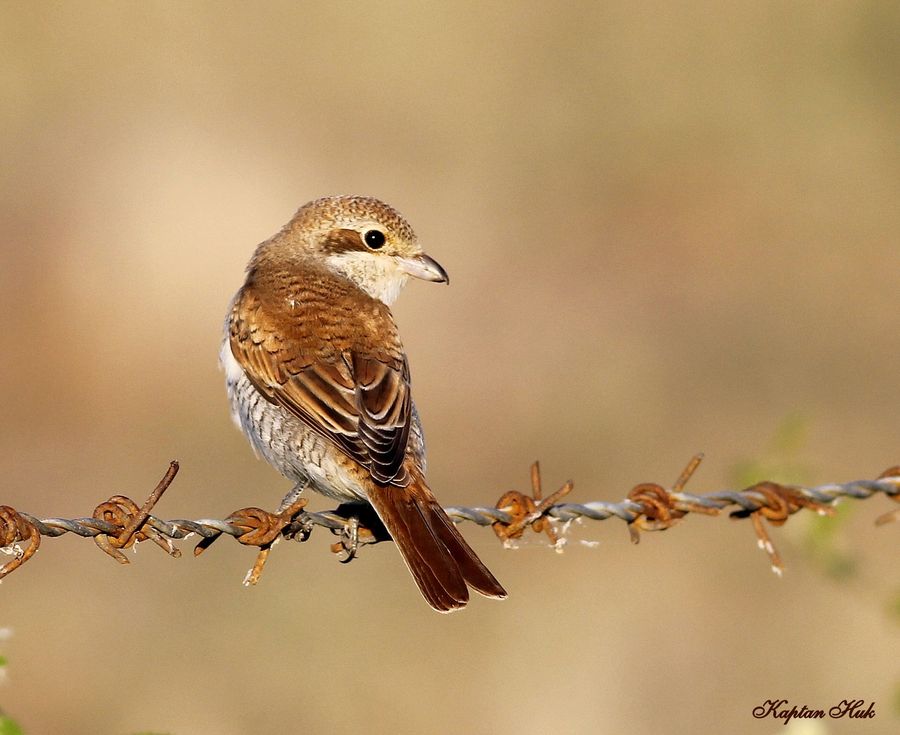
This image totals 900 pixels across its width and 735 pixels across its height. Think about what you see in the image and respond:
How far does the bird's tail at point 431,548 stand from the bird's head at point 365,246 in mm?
1291

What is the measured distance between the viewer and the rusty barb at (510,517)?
332 centimetres

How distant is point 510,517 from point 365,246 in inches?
71.6

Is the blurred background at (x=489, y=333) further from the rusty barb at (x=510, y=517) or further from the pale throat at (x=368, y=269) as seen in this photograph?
the pale throat at (x=368, y=269)

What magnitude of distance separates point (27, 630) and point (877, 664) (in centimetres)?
433

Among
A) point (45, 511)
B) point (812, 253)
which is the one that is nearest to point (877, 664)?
point (45, 511)

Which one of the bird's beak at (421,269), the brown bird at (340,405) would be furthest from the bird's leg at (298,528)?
the bird's beak at (421,269)

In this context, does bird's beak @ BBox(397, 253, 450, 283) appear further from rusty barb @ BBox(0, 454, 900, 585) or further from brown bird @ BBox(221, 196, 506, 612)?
rusty barb @ BBox(0, 454, 900, 585)

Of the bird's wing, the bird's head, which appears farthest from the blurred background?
the bird's head

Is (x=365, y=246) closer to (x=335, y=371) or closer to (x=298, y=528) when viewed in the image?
(x=335, y=371)

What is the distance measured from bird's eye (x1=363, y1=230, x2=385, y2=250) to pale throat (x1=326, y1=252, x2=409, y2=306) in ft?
0.13

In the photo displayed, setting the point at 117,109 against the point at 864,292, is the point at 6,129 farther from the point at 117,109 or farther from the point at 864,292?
the point at 864,292

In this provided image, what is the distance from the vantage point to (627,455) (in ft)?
32.7

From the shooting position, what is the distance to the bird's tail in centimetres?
394
